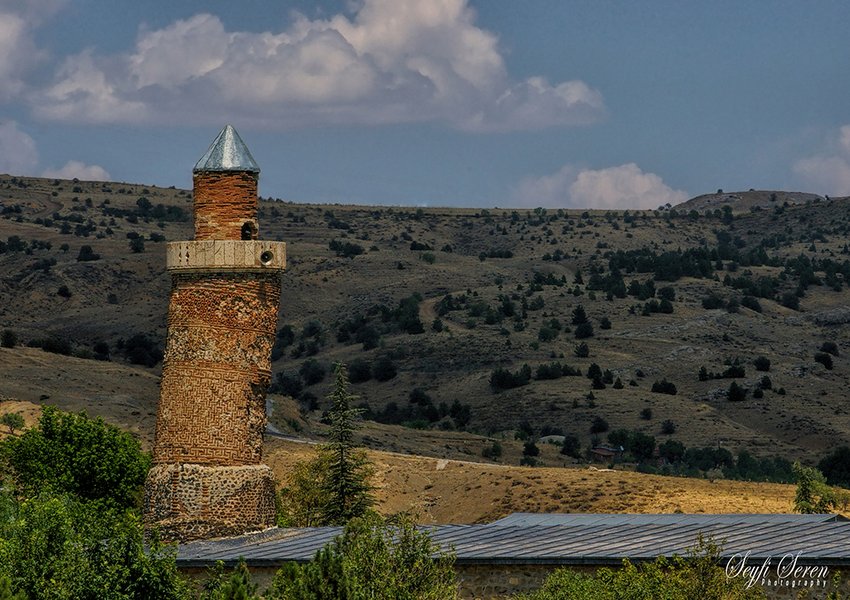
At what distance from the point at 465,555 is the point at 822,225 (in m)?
159

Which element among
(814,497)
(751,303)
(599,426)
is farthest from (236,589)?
(751,303)

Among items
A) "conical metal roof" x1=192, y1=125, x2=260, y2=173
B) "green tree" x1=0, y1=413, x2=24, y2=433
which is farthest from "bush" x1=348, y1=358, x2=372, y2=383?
"conical metal roof" x1=192, y1=125, x2=260, y2=173

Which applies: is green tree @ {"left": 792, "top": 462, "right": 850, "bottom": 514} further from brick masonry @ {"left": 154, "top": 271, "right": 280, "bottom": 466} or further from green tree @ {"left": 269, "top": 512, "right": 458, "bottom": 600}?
green tree @ {"left": 269, "top": 512, "right": 458, "bottom": 600}

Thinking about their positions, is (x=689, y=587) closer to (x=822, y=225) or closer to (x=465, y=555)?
(x=465, y=555)

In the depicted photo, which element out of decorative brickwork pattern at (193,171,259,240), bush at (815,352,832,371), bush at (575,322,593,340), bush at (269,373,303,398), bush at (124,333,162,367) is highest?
decorative brickwork pattern at (193,171,259,240)

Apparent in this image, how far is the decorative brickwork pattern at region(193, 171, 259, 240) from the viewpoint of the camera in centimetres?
3703

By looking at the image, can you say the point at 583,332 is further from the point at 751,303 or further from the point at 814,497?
the point at 814,497

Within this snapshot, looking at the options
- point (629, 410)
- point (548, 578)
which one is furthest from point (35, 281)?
point (548, 578)

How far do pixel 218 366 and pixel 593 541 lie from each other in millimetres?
9342

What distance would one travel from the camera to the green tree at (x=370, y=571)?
24.4 meters

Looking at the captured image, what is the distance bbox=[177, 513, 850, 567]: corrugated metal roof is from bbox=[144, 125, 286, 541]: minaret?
1056mm

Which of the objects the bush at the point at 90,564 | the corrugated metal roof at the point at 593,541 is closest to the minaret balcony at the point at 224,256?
the corrugated metal roof at the point at 593,541

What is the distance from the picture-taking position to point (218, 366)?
36.7 metres

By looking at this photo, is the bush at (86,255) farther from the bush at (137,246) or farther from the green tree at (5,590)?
the green tree at (5,590)
